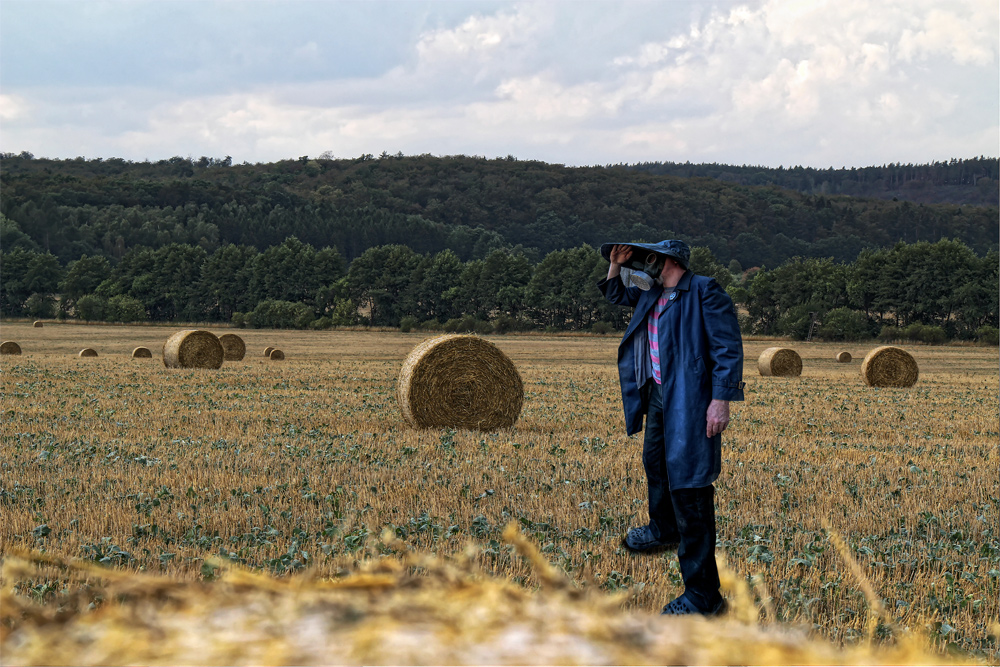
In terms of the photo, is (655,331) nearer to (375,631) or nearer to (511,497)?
(511,497)

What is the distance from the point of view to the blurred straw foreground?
174 centimetres

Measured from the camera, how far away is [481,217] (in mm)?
171625

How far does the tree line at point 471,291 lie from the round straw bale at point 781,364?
3961 centimetres

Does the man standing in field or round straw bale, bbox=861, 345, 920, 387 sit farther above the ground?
the man standing in field

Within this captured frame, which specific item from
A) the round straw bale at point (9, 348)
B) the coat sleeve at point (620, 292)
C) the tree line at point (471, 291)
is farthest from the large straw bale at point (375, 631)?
the tree line at point (471, 291)

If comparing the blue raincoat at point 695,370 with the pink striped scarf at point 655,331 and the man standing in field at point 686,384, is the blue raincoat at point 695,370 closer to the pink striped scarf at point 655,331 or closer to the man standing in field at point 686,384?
the man standing in field at point 686,384

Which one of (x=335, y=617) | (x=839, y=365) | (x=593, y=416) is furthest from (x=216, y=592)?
(x=839, y=365)

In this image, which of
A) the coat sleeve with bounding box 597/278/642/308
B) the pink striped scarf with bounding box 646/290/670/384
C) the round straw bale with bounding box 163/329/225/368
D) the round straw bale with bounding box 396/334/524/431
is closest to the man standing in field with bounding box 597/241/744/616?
the pink striped scarf with bounding box 646/290/670/384

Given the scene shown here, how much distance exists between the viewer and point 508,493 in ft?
31.9

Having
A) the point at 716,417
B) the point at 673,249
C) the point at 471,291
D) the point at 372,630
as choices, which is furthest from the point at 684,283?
the point at 471,291

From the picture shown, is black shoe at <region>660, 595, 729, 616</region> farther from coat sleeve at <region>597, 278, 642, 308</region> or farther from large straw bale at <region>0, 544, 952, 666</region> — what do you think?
large straw bale at <region>0, 544, 952, 666</region>

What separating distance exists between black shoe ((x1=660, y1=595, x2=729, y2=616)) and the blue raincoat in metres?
0.75

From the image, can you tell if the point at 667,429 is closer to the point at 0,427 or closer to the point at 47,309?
the point at 0,427

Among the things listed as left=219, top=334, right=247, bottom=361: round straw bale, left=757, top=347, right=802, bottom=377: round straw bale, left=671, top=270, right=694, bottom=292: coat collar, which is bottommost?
left=757, top=347, right=802, bottom=377: round straw bale
